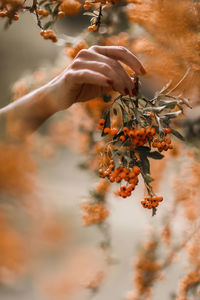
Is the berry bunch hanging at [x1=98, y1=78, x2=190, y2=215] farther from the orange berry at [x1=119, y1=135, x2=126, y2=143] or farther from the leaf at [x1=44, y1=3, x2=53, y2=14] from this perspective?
the leaf at [x1=44, y1=3, x2=53, y2=14]

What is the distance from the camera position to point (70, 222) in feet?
1.47

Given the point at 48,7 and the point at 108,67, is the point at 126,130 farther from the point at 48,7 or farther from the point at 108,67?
the point at 48,7

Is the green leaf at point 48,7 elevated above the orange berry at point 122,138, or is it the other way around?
the green leaf at point 48,7

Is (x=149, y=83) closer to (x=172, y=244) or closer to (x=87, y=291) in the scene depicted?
(x=172, y=244)

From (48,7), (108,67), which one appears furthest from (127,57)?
(48,7)

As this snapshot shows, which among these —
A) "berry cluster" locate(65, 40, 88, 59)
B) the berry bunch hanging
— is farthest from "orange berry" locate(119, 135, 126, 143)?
"berry cluster" locate(65, 40, 88, 59)

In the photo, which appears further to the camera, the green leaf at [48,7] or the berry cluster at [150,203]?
the green leaf at [48,7]

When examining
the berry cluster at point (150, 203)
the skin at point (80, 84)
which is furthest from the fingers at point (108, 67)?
the berry cluster at point (150, 203)

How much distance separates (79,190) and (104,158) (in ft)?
1.46

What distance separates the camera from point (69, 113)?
3.99 ft

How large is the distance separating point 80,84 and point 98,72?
60mm

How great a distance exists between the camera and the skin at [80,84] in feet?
1.52

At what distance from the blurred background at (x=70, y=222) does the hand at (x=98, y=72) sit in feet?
0.52

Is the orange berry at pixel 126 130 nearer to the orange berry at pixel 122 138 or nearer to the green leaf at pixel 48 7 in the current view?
the orange berry at pixel 122 138
